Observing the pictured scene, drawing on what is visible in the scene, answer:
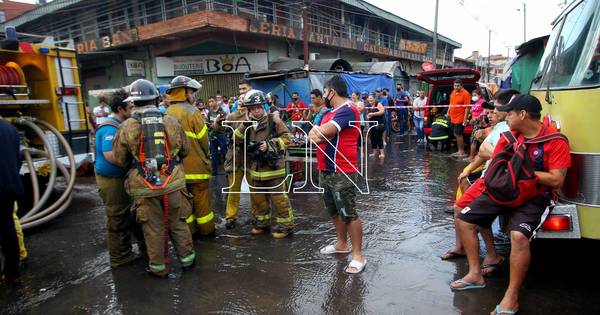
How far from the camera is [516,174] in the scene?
2805 mm

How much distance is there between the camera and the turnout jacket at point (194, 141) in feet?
14.4

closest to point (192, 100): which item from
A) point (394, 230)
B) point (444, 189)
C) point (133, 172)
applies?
point (133, 172)

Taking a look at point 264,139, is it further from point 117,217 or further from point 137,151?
point 117,217

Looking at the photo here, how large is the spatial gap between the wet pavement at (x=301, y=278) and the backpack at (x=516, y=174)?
2.77ft

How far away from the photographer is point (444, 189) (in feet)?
22.0

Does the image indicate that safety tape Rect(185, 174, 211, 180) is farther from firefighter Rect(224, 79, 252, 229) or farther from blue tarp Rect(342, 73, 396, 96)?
blue tarp Rect(342, 73, 396, 96)

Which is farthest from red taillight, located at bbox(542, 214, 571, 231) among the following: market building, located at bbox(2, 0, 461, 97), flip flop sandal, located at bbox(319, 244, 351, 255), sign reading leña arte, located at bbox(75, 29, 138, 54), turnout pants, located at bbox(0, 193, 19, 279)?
sign reading leña arte, located at bbox(75, 29, 138, 54)

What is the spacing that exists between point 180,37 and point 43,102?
12.2 meters

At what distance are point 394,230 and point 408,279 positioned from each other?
1294mm

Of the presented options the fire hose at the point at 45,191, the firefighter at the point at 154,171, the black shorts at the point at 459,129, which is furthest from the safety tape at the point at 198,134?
the black shorts at the point at 459,129

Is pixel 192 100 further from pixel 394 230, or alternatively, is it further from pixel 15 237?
pixel 394 230

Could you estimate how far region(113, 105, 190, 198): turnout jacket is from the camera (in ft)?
11.7

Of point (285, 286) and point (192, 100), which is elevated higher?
point (192, 100)

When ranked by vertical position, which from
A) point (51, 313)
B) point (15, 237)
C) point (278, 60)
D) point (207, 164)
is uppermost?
point (278, 60)
